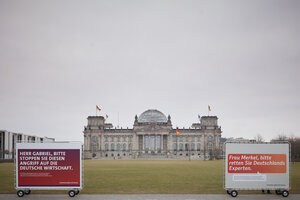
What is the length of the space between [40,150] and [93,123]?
153 metres

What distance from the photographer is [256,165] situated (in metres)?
23.8

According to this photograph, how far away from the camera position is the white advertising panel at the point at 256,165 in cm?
2356

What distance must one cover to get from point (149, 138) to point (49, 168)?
147 meters

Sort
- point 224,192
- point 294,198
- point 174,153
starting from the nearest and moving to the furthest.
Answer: point 294,198, point 224,192, point 174,153

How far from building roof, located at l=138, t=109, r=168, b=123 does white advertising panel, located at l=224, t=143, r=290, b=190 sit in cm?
15132

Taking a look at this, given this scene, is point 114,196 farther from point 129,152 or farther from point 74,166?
point 129,152

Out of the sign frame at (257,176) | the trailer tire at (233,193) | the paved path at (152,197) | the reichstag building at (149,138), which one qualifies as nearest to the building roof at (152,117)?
the reichstag building at (149,138)

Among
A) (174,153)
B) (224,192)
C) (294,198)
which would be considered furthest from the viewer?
(174,153)

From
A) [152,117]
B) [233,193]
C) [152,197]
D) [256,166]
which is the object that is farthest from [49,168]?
[152,117]

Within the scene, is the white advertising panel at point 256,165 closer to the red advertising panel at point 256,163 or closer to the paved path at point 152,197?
the red advertising panel at point 256,163

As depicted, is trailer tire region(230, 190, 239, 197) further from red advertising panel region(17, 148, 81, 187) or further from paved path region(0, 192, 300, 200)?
red advertising panel region(17, 148, 81, 187)

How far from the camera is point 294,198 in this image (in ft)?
74.2

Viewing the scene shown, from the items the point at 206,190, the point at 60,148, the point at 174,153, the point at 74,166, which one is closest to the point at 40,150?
the point at 60,148

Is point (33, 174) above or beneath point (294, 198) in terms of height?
above
